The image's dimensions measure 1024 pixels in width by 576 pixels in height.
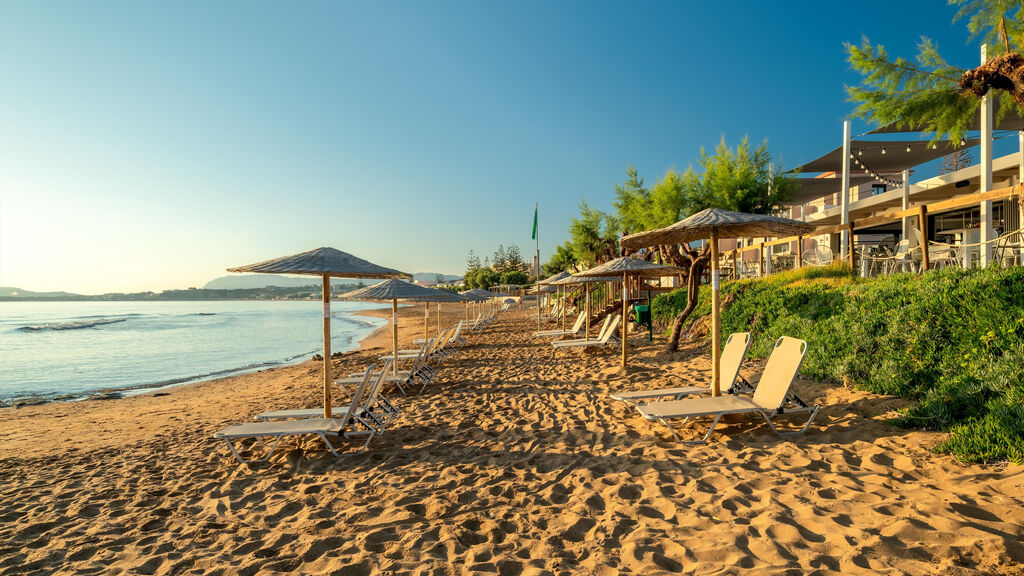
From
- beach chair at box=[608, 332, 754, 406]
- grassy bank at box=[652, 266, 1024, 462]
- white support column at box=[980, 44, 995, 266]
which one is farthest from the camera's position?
white support column at box=[980, 44, 995, 266]

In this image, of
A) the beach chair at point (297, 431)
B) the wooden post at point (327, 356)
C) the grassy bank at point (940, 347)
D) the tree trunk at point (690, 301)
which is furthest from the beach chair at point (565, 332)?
the beach chair at point (297, 431)

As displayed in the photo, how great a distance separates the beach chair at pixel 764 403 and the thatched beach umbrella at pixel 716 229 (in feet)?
1.60

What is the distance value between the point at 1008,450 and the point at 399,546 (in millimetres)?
4015

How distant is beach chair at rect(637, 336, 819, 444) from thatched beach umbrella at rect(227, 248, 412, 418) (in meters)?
3.18

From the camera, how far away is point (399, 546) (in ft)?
8.74

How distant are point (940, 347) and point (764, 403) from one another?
178 cm

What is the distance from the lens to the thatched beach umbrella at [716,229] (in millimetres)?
4824

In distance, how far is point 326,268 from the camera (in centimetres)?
450

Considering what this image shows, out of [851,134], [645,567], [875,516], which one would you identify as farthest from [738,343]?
[851,134]

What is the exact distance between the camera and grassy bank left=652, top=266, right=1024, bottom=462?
337 centimetres

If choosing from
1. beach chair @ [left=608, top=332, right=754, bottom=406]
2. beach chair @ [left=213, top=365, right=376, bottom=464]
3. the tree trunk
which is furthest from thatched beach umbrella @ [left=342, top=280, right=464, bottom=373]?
the tree trunk

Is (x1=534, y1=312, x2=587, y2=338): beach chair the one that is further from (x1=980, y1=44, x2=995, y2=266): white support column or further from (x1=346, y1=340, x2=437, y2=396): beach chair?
(x1=980, y1=44, x2=995, y2=266): white support column

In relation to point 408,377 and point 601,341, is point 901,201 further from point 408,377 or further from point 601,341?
point 408,377

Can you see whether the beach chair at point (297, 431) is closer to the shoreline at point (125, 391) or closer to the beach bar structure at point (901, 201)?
the beach bar structure at point (901, 201)
